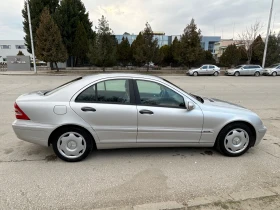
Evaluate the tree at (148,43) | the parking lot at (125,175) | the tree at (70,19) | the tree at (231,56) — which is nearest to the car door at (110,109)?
the parking lot at (125,175)

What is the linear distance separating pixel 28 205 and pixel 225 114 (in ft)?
10.3

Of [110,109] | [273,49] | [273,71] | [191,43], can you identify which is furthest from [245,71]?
[110,109]

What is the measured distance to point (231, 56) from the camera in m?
32.8

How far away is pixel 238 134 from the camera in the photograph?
3.63 meters

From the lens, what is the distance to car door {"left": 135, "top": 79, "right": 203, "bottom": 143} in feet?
11.1

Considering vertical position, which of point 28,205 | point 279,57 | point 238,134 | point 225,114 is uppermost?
point 279,57

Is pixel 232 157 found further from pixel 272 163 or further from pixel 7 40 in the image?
pixel 7 40

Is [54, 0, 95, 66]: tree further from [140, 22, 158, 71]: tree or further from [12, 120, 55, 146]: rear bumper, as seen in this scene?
[12, 120, 55, 146]: rear bumper

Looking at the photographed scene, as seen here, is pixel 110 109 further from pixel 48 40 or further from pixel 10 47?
pixel 10 47

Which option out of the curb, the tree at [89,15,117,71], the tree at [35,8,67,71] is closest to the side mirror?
the curb

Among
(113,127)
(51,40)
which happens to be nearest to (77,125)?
(113,127)

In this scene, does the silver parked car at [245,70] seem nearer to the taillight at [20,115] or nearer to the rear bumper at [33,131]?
the rear bumper at [33,131]

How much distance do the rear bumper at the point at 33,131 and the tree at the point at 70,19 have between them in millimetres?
28951

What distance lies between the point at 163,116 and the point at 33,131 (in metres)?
2.09
